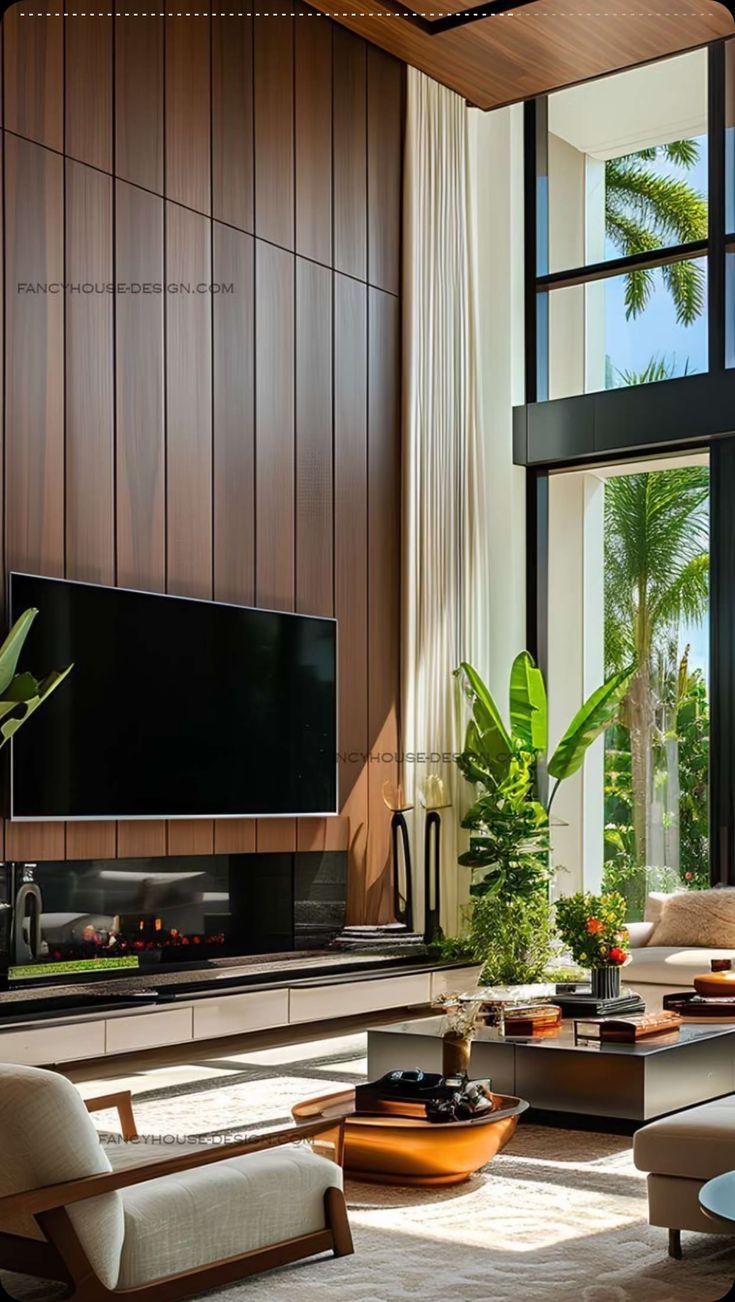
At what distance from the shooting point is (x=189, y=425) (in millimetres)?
7461

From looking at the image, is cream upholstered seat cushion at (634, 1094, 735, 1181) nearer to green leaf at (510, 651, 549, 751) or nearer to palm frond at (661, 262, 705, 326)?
green leaf at (510, 651, 549, 751)

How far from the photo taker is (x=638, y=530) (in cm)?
1035

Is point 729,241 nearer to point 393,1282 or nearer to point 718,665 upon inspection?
point 718,665

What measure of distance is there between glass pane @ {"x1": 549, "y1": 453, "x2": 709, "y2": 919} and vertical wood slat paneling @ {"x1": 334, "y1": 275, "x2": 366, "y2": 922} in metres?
1.88

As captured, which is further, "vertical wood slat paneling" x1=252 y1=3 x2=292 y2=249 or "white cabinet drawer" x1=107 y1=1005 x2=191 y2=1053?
"vertical wood slat paneling" x1=252 y1=3 x2=292 y2=249

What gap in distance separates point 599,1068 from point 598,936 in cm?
75

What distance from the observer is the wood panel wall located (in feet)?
21.9

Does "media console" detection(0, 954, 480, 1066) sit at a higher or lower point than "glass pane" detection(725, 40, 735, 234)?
lower

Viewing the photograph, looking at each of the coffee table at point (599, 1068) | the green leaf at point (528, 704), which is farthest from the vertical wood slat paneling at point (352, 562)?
the coffee table at point (599, 1068)

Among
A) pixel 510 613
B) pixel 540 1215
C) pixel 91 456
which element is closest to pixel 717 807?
pixel 510 613

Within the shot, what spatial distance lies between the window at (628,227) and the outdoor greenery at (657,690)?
94cm

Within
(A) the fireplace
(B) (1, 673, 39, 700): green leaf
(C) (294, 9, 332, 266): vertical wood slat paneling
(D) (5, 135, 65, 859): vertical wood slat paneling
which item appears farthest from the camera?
(C) (294, 9, 332, 266): vertical wood slat paneling

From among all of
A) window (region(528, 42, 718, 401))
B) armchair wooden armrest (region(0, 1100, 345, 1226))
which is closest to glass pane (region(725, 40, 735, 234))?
window (region(528, 42, 718, 401))

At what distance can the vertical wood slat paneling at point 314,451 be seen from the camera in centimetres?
823
